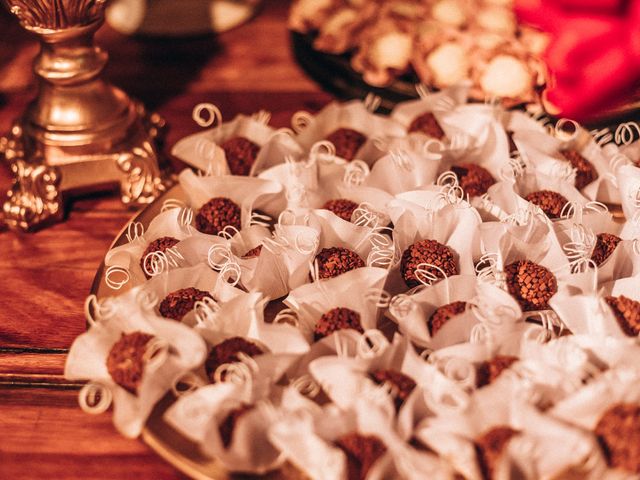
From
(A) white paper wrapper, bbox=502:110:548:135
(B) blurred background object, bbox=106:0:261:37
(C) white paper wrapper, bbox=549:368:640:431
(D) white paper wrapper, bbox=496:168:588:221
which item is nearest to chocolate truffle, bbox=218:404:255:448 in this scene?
(C) white paper wrapper, bbox=549:368:640:431

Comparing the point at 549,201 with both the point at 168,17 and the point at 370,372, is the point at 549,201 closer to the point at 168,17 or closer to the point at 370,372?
the point at 370,372

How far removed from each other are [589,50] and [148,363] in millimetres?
510

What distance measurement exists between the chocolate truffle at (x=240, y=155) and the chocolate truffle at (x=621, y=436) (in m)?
0.42

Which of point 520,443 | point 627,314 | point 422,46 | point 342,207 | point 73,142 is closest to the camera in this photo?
point 520,443

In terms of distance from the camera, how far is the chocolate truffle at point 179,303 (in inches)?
24.7

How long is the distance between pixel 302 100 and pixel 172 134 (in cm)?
19

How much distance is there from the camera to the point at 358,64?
0.97 metres

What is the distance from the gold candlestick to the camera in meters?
0.81

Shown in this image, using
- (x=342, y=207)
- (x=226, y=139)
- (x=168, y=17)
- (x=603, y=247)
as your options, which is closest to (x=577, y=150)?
(x=603, y=247)

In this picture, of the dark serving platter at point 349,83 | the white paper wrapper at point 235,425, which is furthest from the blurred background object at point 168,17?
the white paper wrapper at point 235,425

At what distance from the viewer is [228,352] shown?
59cm

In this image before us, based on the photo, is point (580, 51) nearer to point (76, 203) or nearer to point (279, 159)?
point (279, 159)

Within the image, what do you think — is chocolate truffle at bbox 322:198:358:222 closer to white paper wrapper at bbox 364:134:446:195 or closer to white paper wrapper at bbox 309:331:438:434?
white paper wrapper at bbox 364:134:446:195

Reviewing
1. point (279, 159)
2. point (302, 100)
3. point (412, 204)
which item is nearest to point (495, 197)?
point (412, 204)
